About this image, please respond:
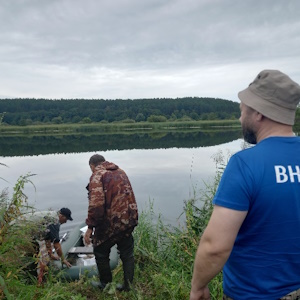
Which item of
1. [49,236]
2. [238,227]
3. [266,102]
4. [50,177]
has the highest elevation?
[266,102]

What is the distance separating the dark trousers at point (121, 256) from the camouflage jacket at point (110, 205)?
151 mm

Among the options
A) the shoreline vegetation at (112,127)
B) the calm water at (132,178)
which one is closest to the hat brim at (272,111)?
the calm water at (132,178)

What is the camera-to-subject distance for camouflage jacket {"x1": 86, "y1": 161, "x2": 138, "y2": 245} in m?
3.80

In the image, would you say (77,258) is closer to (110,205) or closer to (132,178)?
(110,205)

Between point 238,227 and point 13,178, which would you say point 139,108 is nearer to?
point 13,178

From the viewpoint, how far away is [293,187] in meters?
1.36

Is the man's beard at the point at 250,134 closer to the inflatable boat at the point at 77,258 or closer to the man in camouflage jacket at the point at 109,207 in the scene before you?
the man in camouflage jacket at the point at 109,207

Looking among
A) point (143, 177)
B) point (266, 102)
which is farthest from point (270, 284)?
point (143, 177)

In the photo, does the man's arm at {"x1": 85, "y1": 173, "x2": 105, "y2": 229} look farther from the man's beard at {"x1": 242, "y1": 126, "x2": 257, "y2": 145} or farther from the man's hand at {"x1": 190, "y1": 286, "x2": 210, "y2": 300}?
the man's beard at {"x1": 242, "y1": 126, "x2": 257, "y2": 145}

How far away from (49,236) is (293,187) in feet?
13.3

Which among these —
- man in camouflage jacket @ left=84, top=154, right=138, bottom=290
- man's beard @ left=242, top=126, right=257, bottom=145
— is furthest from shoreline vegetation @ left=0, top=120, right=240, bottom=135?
man's beard @ left=242, top=126, right=257, bottom=145

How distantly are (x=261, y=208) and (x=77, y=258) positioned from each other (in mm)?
5089

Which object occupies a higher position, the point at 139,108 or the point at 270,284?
the point at 139,108

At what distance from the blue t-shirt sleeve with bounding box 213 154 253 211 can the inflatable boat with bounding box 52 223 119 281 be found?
399 cm
